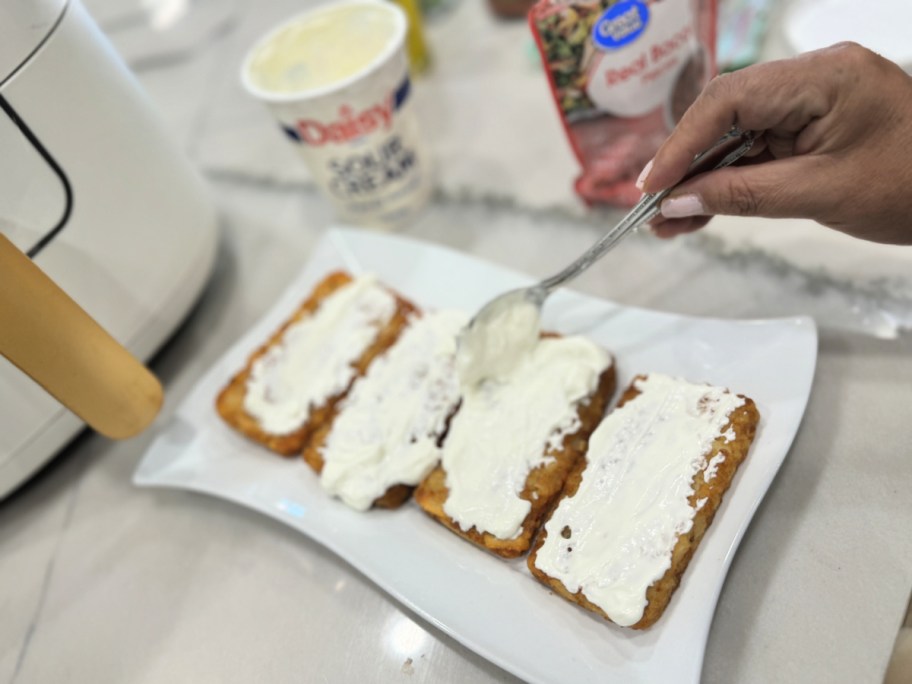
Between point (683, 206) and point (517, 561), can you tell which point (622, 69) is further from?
point (517, 561)

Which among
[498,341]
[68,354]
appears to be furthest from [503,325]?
[68,354]

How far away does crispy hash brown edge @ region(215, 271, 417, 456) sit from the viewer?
2.40ft

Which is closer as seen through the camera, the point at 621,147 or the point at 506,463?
the point at 506,463

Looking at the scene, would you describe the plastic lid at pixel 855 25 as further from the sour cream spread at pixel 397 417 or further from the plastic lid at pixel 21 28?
the plastic lid at pixel 21 28

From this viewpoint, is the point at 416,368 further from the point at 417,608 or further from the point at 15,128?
the point at 15,128

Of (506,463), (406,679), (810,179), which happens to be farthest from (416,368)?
(810,179)

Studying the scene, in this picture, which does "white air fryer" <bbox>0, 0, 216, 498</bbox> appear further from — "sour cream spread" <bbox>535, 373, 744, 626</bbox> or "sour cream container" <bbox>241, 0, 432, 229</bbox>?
"sour cream spread" <bbox>535, 373, 744, 626</bbox>

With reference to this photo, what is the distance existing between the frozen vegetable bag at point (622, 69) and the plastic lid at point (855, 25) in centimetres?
19

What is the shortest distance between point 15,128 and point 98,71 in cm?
12

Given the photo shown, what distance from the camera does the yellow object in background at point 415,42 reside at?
44.3 inches

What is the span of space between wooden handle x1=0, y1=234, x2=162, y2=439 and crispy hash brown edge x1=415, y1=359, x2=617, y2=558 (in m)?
0.31

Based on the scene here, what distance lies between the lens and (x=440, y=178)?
1.03m

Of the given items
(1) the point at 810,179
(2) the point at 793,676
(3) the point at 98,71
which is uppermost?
(3) the point at 98,71

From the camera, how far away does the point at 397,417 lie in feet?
2.27
